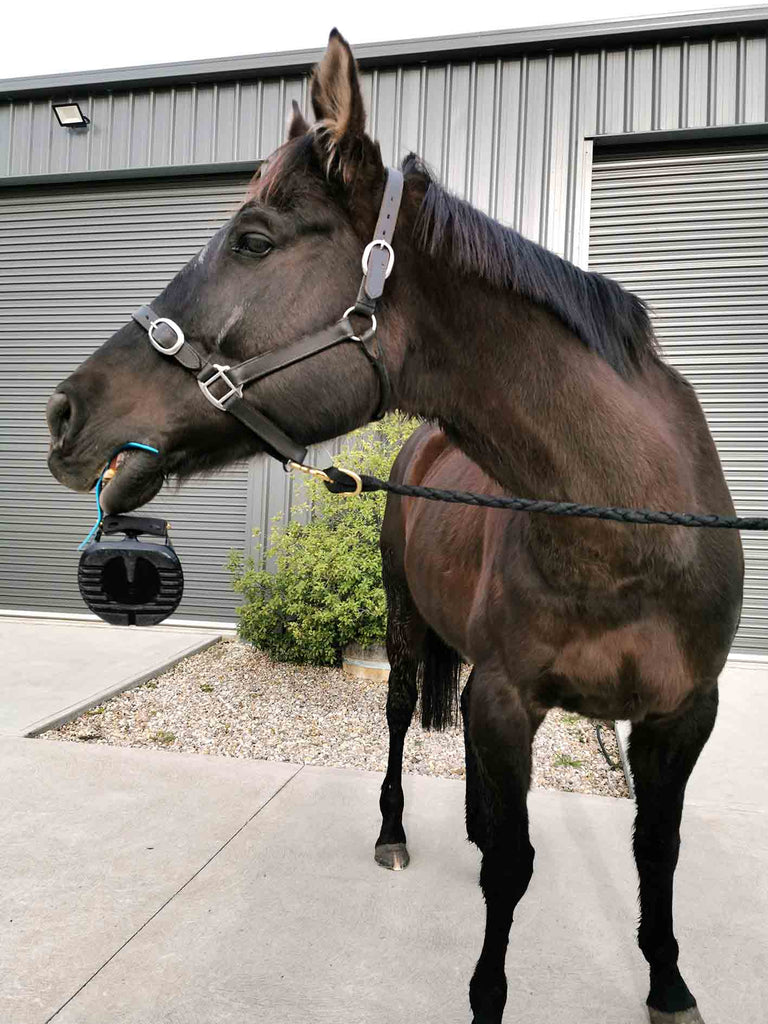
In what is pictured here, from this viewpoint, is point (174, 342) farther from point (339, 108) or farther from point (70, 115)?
point (70, 115)

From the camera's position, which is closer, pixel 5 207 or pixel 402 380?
pixel 402 380

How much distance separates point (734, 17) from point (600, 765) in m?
5.70

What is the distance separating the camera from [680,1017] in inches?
70.6

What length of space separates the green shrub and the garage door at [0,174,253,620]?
141 cm

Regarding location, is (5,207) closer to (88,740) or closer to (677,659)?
(88,740)

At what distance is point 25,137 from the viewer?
6965mm

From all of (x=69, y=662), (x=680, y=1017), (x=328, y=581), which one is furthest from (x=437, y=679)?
(x=69, y=662)

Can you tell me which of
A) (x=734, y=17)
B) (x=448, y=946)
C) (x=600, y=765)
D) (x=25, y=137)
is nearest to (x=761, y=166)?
(x=734, y=17)

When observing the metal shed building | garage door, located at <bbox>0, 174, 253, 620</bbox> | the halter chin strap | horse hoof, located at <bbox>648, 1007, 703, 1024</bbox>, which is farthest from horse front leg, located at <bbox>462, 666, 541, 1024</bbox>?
garage door, located at <bbox>0, 174, 253, 620</bbox>

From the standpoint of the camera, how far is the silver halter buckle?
131 cm

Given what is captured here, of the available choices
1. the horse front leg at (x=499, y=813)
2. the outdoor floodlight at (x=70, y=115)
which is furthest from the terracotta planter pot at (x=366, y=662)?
the outdoor floodlight at (x=70, y=115)

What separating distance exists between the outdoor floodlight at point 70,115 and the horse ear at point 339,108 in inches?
264

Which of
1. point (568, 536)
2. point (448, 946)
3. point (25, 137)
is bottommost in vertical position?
point (448, 946)

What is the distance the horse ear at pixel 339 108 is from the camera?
1253mm
